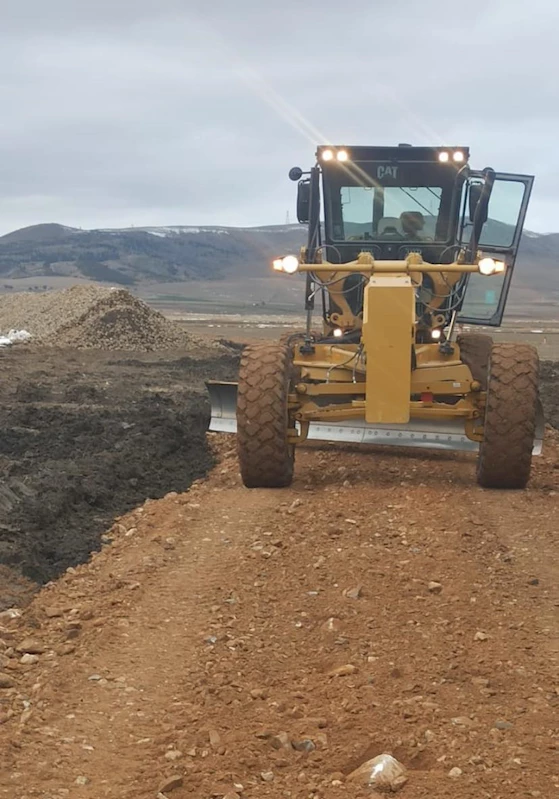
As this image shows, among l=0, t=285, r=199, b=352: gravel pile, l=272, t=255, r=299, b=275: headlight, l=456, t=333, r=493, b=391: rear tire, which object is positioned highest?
l=272, t=255, r=299, b=275: headlight

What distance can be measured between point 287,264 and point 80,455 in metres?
Answer: 2.64

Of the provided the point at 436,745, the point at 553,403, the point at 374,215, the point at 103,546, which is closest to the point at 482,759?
the point at 436,745

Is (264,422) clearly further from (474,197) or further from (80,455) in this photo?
(474,197)

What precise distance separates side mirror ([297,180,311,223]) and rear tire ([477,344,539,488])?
2.42 m

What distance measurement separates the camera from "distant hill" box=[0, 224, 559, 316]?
341ft

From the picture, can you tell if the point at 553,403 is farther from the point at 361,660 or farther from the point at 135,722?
the point at 135,722

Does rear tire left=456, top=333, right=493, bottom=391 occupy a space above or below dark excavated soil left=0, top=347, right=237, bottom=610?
above

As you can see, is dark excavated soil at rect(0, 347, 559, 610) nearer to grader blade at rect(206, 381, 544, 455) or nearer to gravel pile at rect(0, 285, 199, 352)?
grader blade at rect(206, 381, 544, 455)

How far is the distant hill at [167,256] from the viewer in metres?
104

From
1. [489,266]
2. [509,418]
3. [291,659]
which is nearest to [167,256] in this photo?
[489,266]

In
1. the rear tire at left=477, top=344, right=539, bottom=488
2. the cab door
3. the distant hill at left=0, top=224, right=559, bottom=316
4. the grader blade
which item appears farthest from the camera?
the distant hill at left=0, top=224, right=559, bottom=316

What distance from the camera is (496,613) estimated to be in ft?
17.4

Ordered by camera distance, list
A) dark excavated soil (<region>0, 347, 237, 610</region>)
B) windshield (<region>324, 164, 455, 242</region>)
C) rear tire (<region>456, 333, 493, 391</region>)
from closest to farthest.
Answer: dark excavated soil (<region>0, 347, 237, 610</region>), windshield (<region>324, 164, 455, 242</region>), rear tire (<region>456, 333, 493, 391</region>)

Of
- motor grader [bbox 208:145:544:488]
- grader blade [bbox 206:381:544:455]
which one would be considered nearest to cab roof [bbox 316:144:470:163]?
motor grader [bbox 208:145:544:488]
